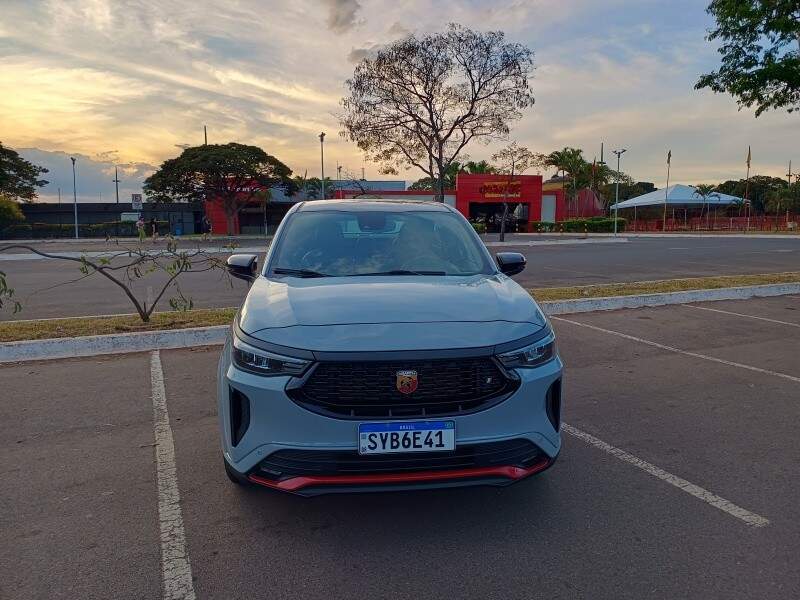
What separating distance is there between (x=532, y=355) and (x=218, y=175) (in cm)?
4419

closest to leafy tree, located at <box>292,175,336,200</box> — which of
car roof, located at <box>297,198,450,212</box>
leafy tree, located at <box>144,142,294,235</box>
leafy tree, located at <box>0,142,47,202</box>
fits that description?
leafy tree, located at <box>144,142,294,235</box>

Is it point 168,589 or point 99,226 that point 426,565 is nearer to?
point 168,589

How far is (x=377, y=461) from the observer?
2.64m

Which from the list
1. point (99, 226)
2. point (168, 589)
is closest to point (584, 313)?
point (168, 589)

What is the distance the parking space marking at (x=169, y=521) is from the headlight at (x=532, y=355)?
1727mm

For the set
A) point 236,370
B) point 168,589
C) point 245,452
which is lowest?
point 168,589

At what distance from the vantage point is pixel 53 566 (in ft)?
8.93

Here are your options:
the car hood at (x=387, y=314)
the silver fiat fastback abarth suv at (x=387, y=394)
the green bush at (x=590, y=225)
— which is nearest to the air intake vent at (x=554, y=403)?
the silver fiat fastback abarth suv at (x=387, y=394)

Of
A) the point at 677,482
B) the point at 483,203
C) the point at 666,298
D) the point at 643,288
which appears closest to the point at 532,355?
the point at 677,482

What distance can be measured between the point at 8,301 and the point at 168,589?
990 centimetres

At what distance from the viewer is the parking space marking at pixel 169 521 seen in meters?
2.59

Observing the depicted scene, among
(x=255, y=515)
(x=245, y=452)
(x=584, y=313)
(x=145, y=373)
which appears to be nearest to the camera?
(x=245, y=452)

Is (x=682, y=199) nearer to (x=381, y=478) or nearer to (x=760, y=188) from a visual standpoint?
(x=760, y=188)

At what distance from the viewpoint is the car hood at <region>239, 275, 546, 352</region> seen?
2754mm
